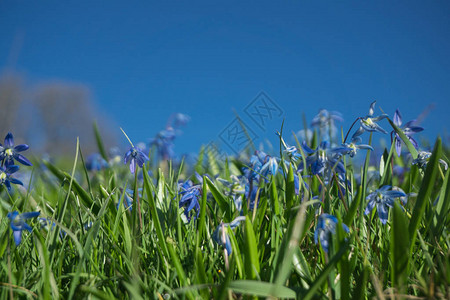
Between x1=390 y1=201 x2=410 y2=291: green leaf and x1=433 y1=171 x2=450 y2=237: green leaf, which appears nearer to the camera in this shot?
x1=390 y1=201 x2=410 y2=291: green leaf

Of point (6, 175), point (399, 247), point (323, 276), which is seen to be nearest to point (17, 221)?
point (6, 175)

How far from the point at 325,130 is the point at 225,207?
3.71 feet

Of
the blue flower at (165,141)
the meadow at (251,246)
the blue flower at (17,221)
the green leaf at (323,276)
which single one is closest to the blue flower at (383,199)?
the meadow at (251,246)

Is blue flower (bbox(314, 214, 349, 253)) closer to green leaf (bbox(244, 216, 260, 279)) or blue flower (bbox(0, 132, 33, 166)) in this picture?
green leaf (bbox(244, 216, 260, 279))

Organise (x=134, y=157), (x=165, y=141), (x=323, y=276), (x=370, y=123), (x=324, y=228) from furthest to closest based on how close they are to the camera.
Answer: (x=165, y=141) < (x=134, y=157) < (x=370, y=123) < (x=324, y=228) < (x=323, y=276)

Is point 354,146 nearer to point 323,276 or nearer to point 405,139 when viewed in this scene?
point 405,139

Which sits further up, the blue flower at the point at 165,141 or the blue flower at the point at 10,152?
the blue flower at the point at 165,141

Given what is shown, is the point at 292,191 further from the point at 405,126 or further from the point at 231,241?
the point at 405,126

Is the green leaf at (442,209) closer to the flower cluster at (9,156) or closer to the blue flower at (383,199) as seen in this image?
the blue flower at (383,199)

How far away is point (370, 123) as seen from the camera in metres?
1.89

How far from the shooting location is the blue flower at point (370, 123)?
1.84 m

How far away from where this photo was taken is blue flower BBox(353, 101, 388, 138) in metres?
1.84

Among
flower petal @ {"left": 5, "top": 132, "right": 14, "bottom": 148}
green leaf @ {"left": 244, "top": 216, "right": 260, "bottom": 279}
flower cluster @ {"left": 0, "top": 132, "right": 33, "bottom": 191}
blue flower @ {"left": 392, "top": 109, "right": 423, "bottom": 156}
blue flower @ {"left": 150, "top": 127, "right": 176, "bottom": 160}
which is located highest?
blue flower @ {"left": 150, "top": 127, "right": 176, "bottom": 160}

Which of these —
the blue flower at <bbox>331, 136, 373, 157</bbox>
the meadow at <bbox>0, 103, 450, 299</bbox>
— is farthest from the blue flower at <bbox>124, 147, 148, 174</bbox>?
the blue flower at <bbox>331, 136, 373, 157</bbox>
